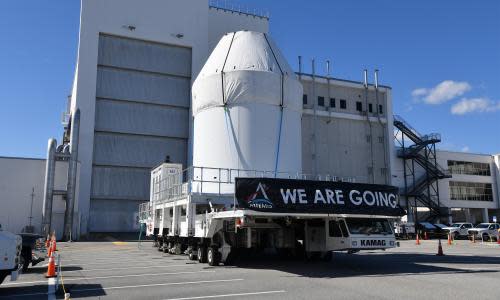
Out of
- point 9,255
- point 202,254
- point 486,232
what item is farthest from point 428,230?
point 9,255

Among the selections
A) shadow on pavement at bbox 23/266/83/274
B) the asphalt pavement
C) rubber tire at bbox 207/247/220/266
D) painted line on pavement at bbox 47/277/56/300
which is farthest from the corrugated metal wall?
painted line on pavement at bbox 47/277/56/300

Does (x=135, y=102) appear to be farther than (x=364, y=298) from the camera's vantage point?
Yes

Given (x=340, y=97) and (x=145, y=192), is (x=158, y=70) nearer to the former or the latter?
(x=145, y=192)

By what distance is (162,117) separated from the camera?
44875 millimetres

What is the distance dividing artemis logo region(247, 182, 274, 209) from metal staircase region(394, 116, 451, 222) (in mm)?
43191

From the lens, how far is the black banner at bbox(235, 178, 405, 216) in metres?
12.8

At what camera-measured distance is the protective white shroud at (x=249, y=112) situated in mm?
16562

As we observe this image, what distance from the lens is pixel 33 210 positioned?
37.7 meters

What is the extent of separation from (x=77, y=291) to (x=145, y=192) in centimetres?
3395

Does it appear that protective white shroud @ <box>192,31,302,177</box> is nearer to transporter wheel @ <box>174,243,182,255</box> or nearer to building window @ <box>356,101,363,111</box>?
transporter wheel @ <box>174,243,182,255</box>

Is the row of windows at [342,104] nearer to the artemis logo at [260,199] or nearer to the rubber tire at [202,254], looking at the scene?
the rubber tire at [202,254]

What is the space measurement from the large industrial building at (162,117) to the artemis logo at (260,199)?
26981 mm

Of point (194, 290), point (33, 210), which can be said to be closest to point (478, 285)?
point (194, 290)

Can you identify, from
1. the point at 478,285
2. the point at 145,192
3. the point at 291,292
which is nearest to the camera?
the point at 291,292
